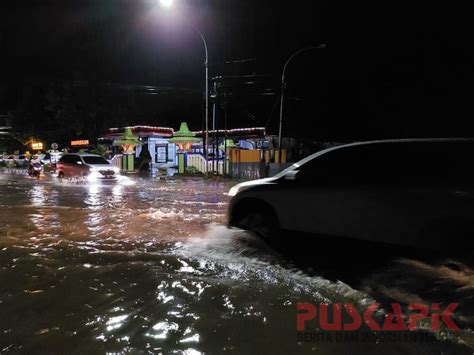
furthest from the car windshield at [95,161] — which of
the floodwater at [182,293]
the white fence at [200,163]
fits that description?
the floodwater at [182,293]

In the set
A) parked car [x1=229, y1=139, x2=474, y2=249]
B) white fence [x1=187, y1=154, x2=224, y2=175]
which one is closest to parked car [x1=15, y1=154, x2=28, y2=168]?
white fence [x1=187, y1=154, x2=224, y2=175]

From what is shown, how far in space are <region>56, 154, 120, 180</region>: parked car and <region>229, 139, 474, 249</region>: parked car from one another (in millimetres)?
15411

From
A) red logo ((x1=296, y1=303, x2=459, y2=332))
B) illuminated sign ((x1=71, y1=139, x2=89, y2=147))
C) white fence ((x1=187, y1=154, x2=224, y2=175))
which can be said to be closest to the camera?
red logo ((x1=296, y1=303, x2=459, y2=332))

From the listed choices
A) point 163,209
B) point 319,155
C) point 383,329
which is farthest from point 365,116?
point 383,329

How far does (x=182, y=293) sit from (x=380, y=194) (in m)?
2.57

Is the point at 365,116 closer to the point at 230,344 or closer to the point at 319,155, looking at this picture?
the point at 319,155

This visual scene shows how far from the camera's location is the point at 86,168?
2023cm

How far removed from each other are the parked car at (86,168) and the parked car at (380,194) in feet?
50.6

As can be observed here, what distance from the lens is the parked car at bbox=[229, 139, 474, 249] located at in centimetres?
465

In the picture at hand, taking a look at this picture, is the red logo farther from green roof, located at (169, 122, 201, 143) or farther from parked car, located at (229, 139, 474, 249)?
green roof, located at (169, 122, 201, 143)

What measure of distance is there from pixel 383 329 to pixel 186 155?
2604 centimetres

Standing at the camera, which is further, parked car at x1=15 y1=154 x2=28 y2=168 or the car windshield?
parked car at x1=15 y1=154 x2=28 y2=168

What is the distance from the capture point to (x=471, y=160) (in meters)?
4.70

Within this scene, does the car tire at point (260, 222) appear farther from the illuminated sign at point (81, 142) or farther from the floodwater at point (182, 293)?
the illuminated sign at point (81, 142)
